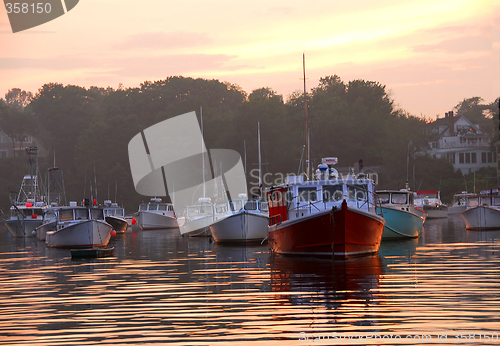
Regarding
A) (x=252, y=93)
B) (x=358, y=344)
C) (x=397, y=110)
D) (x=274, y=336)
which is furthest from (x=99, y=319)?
(x=252, y=93)

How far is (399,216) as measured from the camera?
37.6 m

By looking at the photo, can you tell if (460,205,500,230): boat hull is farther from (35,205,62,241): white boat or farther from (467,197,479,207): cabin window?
(35,205,62,241): white boat

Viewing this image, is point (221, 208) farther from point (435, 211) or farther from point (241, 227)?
point (435, 211)

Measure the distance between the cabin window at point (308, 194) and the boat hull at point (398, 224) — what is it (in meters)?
9.98

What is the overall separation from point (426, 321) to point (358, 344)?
2312 millimetres

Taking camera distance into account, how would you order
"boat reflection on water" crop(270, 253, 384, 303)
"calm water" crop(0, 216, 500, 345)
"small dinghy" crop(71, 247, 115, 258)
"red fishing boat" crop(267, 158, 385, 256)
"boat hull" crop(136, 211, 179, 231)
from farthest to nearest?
1. "boat hull" crop(136, 211, 179, 231)
2. "small dinghy" crop(71, 247, 115, 258)
3. "red fishing boat" crop(267, 158, 385, 256)
4. "boat reflection on water" crop(270, 253, 384, 303)
5. "calm water" crop(0, 216, 500, 345)

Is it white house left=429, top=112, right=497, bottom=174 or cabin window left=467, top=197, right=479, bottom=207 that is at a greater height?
white house left=429, top=112, right=497, bottom=174

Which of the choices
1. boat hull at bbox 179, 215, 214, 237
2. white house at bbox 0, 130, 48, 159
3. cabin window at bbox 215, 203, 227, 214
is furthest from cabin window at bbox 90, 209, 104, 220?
white house at bbox 0, 130, 48, 159

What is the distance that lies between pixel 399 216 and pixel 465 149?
70981mm

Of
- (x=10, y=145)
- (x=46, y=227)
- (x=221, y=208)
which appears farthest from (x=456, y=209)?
(x=10, y=145)

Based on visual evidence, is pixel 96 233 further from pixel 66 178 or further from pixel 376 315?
pixel 66 178

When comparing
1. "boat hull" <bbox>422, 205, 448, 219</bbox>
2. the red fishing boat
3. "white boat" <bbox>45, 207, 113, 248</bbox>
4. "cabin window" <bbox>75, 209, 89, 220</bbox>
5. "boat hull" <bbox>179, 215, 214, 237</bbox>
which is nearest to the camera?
the red fishing boat

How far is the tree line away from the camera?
313 feet

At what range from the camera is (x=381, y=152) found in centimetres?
9719
